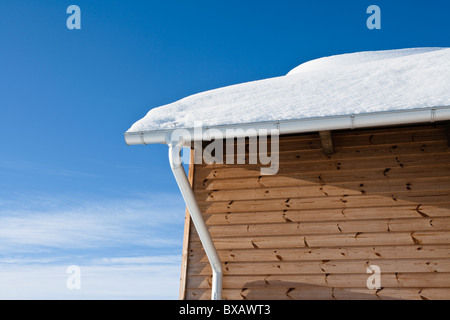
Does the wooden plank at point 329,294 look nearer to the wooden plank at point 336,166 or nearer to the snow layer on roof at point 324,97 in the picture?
the wooden plank at point 336,166

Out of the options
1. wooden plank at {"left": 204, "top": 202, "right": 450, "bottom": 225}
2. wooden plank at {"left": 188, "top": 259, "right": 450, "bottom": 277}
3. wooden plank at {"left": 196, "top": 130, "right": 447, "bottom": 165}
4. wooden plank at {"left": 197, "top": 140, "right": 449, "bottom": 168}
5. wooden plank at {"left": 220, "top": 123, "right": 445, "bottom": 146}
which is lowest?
wooden plank at {"left": 188, "top": 259, "right": 450, "bottom": 277}

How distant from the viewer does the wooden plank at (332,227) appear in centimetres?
450

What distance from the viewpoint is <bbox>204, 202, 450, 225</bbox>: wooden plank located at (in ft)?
14.9

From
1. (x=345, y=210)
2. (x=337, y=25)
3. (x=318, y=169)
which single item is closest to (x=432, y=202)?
(x=345, y=210)

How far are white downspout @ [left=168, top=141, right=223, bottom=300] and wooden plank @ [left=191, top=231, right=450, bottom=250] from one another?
0.26 meters

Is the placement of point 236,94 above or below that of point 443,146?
above

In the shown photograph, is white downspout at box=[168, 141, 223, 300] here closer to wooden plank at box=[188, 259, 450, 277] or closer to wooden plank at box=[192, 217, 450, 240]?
wooden plank at box=[188, 259, 450, 277]

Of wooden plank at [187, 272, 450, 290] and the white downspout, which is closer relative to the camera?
the white downspout

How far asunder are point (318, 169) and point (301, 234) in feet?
2.41

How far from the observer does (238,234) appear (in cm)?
497

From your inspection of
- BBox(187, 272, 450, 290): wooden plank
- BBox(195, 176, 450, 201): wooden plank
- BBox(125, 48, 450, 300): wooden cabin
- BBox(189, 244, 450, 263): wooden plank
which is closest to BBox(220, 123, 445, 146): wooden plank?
BBox(125, 48, 450, 300): wooden cabin
